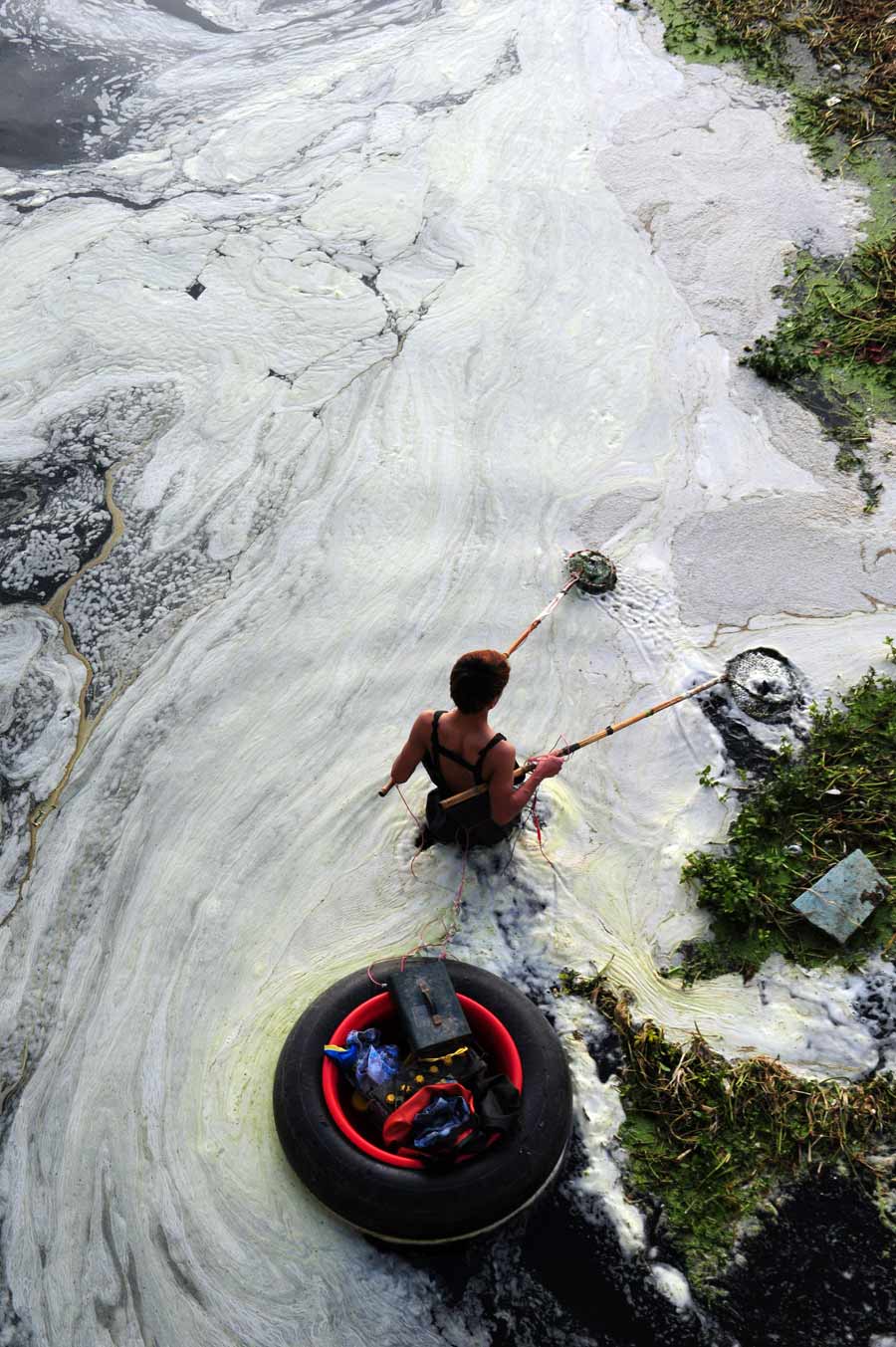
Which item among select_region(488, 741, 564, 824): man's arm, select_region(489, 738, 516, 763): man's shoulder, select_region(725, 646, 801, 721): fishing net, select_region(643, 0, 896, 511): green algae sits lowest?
select_region(725, 646, 801, 721): fishing net

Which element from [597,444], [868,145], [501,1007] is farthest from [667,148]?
[501,1007]

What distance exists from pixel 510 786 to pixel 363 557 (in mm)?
1404

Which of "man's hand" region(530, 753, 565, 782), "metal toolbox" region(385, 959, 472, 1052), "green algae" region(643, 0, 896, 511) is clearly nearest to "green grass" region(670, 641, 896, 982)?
"man's hand" region(530, 753, 565, 782)

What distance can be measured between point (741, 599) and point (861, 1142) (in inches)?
75.4

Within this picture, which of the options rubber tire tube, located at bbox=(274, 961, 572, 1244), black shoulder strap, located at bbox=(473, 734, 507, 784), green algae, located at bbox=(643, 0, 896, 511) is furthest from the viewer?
green algae, located at bbox=(643, 0, 896, 511)

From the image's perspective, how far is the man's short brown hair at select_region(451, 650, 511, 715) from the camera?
2.58 m

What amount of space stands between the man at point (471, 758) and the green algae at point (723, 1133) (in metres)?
0.77

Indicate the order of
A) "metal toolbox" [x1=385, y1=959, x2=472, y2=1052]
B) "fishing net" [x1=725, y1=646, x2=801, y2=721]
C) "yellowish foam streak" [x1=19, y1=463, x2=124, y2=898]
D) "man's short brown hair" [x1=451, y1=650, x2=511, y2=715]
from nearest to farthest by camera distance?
"metal toolbox" [x1=385, y1=959, x2=472, y2=1052] → "man's short brown hair" [x1=451, y1=650, x2=511, y2=715] → "yellowish foam streak" [x1=19, y1=463, x2=124, y2=898] → "fishing net" [x1=725, y1=646, x2=801, y2=721]

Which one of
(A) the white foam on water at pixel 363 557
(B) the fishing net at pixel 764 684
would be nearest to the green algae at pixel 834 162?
(A) the white foam on water at pixel 363 557

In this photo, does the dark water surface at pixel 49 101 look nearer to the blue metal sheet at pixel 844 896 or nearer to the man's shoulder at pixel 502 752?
the man's shoulder at pixel 502 752

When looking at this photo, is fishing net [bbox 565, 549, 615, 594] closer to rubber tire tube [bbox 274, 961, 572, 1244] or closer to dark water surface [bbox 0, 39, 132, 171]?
rubber tire tube [bbox 274, 961, 572, 1244]

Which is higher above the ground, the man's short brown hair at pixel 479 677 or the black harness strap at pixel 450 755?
the man's short brown hair at pixel 479 677

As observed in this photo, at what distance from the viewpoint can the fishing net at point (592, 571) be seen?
3.70m

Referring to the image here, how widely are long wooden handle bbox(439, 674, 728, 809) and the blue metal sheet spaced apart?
0.74 meters
